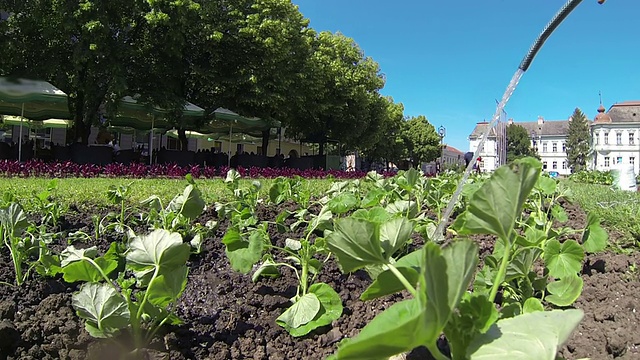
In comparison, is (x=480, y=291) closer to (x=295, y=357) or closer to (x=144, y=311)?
(x=295, y=357)

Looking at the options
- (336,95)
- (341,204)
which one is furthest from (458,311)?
(336,95)

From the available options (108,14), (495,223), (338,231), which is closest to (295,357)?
(338,231)

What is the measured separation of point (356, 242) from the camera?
101 cm

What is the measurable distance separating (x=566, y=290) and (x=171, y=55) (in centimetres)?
1547

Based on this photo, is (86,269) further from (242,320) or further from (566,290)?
(566,290)

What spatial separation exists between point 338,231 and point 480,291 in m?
0.68

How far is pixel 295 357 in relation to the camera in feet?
5.49

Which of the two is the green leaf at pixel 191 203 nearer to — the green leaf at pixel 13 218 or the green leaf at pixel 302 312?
the green leaf at pixel 302 312

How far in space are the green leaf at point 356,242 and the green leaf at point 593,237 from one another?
138 centimetres

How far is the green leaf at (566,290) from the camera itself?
1421 millimetres

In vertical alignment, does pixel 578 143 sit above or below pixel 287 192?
above

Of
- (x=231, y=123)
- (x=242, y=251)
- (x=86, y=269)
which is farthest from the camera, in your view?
(x=231, y=123)

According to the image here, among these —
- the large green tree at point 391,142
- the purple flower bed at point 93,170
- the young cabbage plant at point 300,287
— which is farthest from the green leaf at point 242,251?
the large green tree at point 391,142

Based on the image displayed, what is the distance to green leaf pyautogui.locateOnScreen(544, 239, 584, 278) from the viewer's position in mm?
1642
